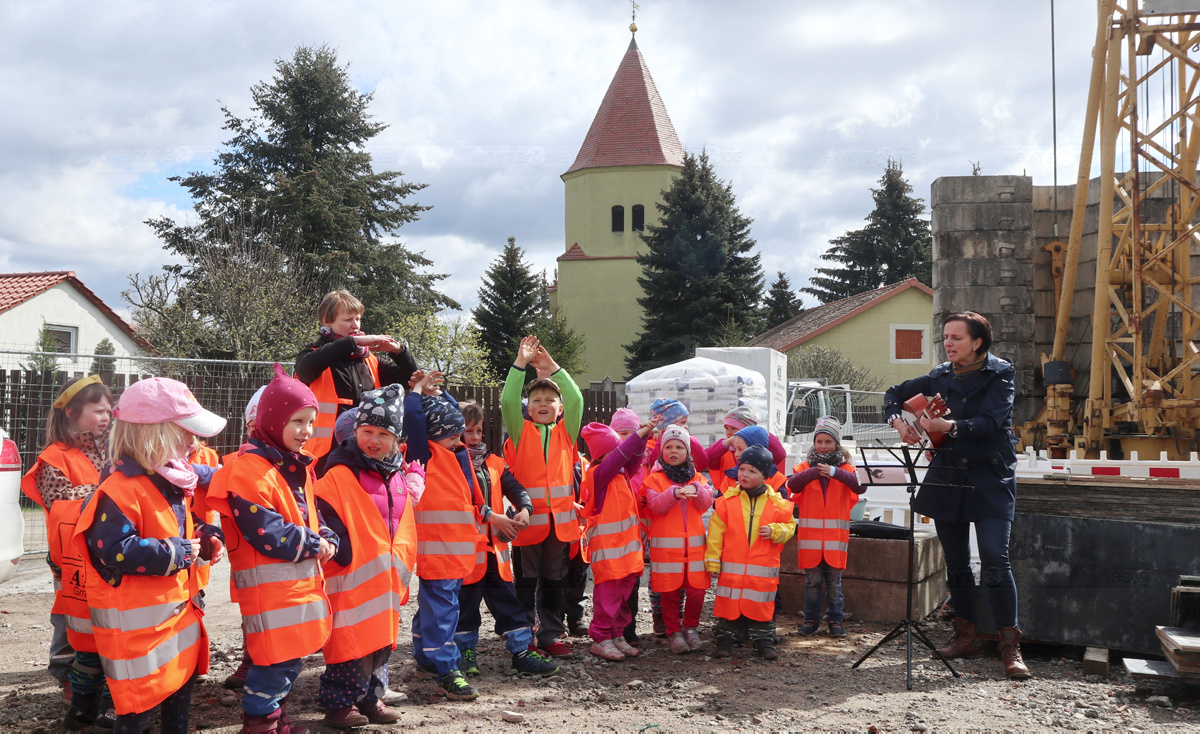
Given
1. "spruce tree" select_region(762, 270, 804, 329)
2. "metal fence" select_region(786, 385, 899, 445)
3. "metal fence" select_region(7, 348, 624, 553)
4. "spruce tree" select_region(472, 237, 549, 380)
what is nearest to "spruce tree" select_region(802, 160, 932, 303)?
"spruce tree" select_region(762, 270, 804, 329)

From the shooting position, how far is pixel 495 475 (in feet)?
17.3

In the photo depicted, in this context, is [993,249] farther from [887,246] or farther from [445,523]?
[887,246]

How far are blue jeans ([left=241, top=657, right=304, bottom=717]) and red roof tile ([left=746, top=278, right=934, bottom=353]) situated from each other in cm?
3196

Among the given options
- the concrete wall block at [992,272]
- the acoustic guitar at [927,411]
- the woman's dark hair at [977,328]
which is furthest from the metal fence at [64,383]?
the concrete wall block at [992,272]

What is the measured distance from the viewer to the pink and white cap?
353 centimetres

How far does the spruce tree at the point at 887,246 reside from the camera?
1960 inches

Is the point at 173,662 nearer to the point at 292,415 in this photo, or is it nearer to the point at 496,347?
the point at 292,415

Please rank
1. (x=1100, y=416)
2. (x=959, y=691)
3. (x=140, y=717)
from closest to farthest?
(x=140, y=717), (x=959, y=691), (x=1100, y=416)

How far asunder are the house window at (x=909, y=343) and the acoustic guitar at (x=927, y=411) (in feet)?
110

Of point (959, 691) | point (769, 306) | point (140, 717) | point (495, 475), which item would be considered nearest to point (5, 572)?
point (140, 717)

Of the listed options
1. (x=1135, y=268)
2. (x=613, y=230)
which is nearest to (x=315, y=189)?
(x=613, y=230)

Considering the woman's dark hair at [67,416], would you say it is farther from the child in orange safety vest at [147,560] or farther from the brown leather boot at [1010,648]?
the brown leather boot at [1010,648]

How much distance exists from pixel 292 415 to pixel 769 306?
48.7m

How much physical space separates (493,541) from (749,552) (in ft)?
5.59
